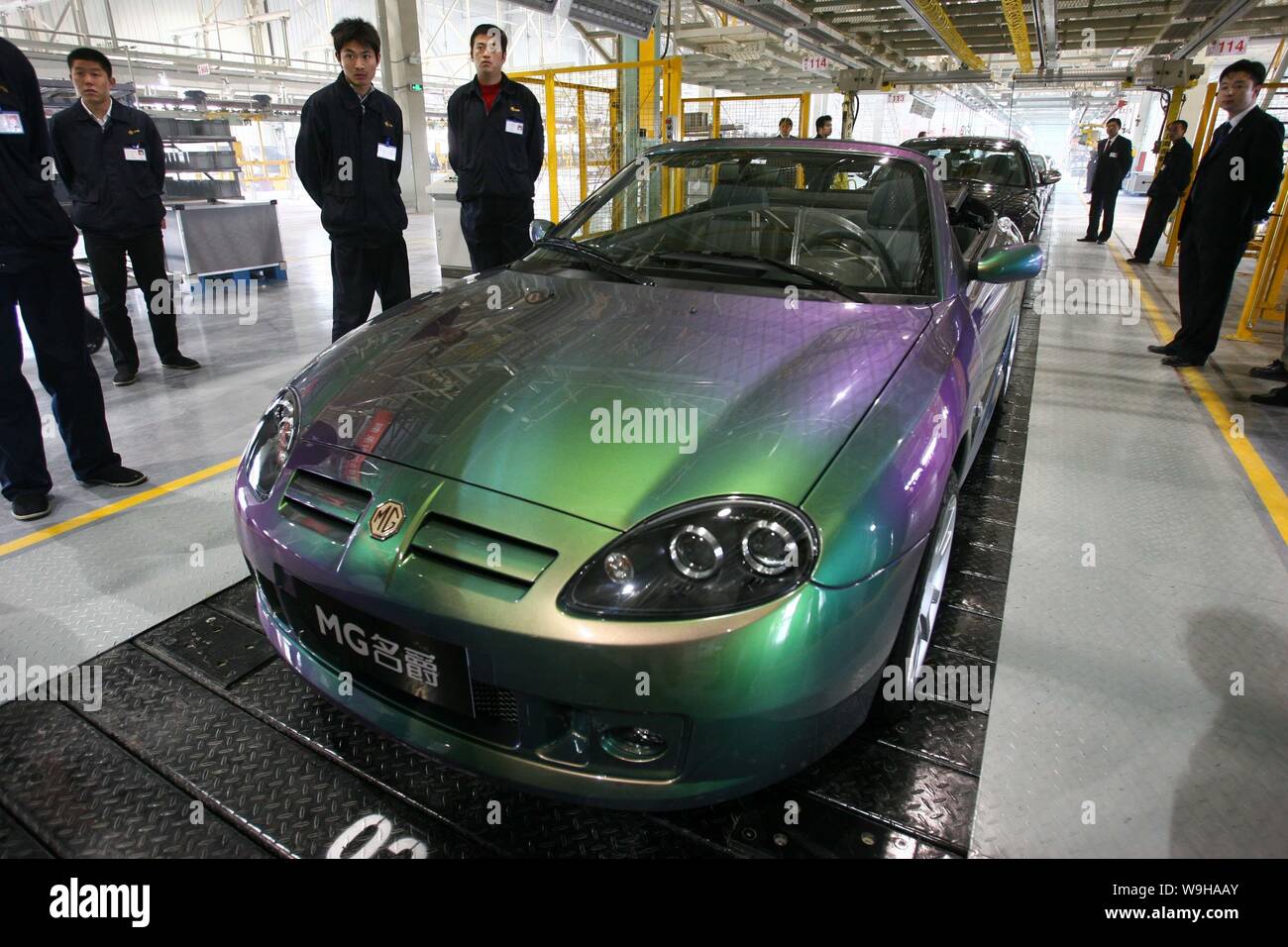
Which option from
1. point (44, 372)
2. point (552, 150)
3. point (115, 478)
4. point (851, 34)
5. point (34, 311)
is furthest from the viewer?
point (851, 34)

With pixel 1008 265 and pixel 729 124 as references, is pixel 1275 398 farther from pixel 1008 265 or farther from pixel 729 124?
pixel 729 124

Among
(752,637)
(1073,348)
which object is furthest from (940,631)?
(1073,348)

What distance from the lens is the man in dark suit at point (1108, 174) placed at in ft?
32.3

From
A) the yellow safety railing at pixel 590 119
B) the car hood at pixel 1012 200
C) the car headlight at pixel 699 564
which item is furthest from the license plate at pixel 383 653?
the yellow safety railing at pixel 590 119

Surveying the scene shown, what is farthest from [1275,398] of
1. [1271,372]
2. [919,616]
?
[919,616]

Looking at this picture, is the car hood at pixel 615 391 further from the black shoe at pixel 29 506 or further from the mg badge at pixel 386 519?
the black shoe at pixel 29 506

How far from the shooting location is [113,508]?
2707mm

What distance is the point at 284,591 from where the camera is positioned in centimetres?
139

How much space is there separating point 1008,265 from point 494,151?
2860 mm

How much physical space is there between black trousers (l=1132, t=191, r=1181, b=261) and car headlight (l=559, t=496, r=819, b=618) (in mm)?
9707

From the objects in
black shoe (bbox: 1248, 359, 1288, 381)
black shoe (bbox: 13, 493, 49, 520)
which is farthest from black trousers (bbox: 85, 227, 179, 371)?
black shoe (bbox: 1248, 359, 1288, 381)
